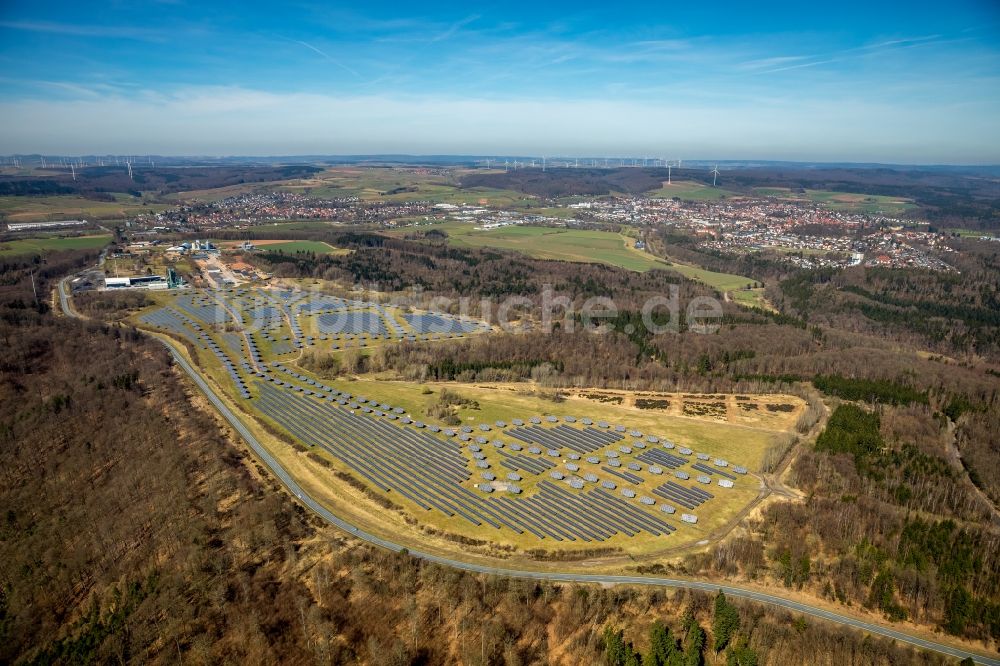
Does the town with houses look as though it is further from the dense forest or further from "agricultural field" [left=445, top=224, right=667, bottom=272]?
the dense forest

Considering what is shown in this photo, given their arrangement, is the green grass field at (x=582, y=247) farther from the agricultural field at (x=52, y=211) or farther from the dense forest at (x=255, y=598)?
the agricultural field at (x=52, y=211)

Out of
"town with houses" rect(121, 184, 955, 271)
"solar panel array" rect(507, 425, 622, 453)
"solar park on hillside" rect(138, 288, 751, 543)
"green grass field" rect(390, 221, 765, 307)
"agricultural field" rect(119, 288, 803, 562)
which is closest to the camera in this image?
"agricultural field" rect(119, 288, 803, 562)

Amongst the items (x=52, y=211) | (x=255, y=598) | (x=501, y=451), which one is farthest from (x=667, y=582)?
(x=52, y=211)

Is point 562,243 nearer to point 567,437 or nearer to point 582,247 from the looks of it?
point 582,247

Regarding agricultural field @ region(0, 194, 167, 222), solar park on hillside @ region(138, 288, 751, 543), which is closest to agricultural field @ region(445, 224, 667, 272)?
solar park on hillside @ region(138, 288, 751, 543)

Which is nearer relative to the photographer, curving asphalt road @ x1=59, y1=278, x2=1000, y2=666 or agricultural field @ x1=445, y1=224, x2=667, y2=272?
curving asphalt road @ x1=59, y1=278, x2=1000, y2=666
